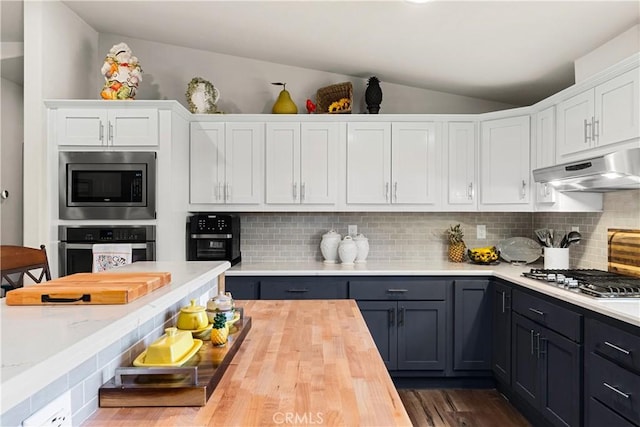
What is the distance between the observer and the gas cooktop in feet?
7.20

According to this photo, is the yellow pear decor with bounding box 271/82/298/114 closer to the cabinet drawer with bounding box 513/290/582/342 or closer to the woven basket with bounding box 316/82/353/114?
the woven basket with bounding box 316/82/353/114

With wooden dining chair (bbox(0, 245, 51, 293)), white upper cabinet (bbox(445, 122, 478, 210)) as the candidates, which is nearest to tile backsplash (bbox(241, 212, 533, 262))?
white upper cabinet (bbox(445, 122, 478, 210))

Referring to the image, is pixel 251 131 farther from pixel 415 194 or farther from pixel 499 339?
pixel 499 339

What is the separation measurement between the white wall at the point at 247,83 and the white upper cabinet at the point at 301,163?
1.41ft

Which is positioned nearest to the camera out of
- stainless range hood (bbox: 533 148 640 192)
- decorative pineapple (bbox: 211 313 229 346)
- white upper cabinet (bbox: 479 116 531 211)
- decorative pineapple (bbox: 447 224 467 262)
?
decorative pineapple (bbox: 211 313 229 346)

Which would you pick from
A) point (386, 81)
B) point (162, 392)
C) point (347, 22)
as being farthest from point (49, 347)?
point (386, 81)

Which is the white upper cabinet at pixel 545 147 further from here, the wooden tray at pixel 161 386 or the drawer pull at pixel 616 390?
the wooden tray at pixel 161 386

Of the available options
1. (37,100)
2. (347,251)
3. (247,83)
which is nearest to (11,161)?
(37,100)

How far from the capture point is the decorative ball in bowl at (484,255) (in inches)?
143

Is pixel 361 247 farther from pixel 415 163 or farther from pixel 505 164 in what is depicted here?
pixel 505 164

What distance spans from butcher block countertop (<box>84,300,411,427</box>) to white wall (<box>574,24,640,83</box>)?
2275 millimetres

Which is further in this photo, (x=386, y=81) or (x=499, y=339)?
(x=386, y=81)

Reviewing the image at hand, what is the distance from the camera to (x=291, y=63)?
3.86 meters

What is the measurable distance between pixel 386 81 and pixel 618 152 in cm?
214
